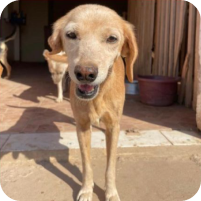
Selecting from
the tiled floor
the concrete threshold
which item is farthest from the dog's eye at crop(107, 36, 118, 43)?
the tiled floor

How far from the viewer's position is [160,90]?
5.62 metres

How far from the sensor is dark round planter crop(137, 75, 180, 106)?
555 centimetres

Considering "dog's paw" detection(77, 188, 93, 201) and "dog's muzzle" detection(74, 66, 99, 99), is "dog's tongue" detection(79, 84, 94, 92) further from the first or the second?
"dog's paw" detection(77, 188, 93, 201)

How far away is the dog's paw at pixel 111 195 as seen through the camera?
2.62 m

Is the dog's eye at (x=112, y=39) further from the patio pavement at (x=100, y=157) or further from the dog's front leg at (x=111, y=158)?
the patio pavement at (x=100, y=157)

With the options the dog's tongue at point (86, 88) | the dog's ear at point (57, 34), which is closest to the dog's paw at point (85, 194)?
the dog's tongue at point (86, 88)

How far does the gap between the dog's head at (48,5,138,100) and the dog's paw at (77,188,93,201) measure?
1.02 metres

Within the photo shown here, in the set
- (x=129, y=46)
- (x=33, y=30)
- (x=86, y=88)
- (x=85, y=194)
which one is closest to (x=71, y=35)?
(x=86, y=88)

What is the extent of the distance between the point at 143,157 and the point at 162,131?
79 cm

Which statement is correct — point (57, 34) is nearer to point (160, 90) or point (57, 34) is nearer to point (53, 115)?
point (53, 115)

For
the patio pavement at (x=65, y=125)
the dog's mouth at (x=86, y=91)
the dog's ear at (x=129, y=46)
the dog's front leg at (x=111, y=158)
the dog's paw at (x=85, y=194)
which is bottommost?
the dog's paw at (x=85, y=194)

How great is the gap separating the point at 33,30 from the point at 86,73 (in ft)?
42.9

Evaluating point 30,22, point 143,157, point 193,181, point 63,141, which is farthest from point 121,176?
point 30,22

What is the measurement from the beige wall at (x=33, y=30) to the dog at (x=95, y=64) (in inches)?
473
